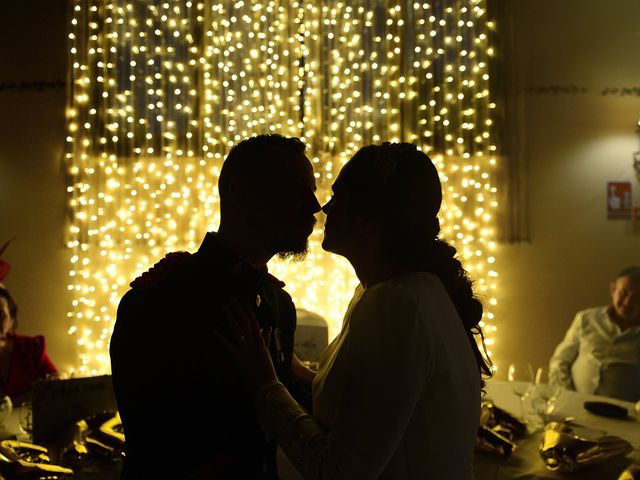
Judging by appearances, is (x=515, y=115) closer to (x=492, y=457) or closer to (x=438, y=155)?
(x=438, y=155)

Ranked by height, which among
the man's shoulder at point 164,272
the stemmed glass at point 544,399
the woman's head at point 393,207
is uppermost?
the woman's head at point 393,207

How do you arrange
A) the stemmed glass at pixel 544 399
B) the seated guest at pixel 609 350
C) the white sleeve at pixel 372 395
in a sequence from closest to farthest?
1. the white sleeve at pixel 372 395
2. the stemmed glass at pixel 544 399
3. the seated guest at pixel 609 350

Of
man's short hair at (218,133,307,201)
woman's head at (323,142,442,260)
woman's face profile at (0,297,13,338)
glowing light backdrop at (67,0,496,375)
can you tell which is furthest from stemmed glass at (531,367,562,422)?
woman's face profile at (0,297,13,338)

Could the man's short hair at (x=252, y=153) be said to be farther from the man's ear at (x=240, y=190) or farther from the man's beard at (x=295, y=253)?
the man's beard at (x=295, y=253)

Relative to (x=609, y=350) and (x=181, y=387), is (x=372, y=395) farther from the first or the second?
(x=609, y=350)

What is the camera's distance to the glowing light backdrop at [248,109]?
384 cm

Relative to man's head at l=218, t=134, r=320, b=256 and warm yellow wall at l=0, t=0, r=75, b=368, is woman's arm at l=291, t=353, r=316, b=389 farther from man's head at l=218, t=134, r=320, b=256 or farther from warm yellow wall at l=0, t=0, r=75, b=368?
warm yellow wall at l=0, t=0, r=75, b=368

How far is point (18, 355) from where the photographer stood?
257cm

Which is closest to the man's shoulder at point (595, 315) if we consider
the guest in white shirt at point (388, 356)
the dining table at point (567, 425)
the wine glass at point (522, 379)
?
A: the dining table at point (567, 425)

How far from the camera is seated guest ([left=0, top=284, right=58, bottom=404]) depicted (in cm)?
251

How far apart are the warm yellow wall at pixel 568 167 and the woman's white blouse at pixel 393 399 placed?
317 centimetres

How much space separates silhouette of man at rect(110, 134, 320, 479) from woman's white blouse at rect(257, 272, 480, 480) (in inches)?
4.1

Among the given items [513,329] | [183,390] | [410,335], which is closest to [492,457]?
[410,335]

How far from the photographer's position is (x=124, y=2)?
3857 mm
